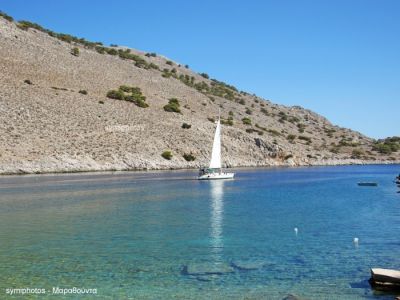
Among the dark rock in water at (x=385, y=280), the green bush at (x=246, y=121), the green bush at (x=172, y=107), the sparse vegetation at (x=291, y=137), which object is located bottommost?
the dark rock in water at (x=385, y=280)

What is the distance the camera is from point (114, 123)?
96.2 m

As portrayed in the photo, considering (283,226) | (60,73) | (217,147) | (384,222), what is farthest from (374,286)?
(60,73)

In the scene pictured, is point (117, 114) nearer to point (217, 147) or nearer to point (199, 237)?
point (217, 147)

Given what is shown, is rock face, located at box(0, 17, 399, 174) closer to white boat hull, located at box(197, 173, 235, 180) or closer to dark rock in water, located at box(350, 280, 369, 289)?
white boat hull, located at box(197, 173, 235, 180)

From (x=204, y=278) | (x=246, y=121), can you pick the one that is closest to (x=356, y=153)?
(x=246, y=121)

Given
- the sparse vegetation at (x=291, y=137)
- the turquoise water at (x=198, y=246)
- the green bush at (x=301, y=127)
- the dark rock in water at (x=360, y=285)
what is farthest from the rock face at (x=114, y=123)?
the dark rock in water at (x=360, y=285)

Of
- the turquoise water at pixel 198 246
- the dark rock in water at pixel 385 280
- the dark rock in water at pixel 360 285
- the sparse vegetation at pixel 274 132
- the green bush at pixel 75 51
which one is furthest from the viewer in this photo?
the green bush at pixel 75 51

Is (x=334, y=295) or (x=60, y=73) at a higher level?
(x=60, y=73)

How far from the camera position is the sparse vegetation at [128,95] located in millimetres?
110812

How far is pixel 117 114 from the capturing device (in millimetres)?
101188

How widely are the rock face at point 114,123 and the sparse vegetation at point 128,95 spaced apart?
71.1 inches

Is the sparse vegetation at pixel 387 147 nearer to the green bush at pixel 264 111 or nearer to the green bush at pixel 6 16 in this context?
the green bush at pixel 264 111

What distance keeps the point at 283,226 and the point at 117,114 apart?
77.5m

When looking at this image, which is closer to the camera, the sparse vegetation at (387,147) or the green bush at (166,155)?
the green bush at (166,155)
